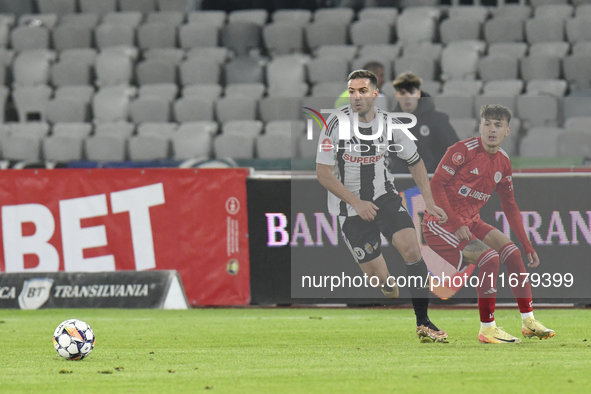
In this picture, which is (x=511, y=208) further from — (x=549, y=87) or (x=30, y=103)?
(x=30, y=103)

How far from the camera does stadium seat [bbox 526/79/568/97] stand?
46.0 feet

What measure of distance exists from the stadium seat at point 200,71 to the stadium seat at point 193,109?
3.08 feet

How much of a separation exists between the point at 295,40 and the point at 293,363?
37.2 ft

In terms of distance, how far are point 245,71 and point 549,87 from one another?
539 cm

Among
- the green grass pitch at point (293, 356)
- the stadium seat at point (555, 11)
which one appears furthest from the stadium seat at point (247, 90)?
→ the green grass pitch at point (293, 356)

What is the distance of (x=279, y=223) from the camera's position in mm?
10672

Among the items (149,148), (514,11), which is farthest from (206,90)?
(514,11)

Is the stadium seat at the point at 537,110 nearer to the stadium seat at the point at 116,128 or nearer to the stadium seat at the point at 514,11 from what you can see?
the stadium seat at the point at 514,11

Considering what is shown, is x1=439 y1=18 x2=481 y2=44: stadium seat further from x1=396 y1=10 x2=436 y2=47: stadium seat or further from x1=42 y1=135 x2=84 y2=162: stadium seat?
x1=42 y1=135 x2=84 y2=162: stadium seat

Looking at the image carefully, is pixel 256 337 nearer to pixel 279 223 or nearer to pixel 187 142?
pixel 279 223

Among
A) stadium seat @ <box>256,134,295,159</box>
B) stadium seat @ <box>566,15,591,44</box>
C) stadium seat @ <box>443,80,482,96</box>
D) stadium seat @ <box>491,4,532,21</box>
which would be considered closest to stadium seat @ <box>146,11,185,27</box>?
stadium seat @ <box>256,134,295,159</box>

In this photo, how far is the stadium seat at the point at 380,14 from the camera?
16688mm

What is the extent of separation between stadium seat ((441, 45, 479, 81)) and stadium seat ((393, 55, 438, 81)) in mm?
284

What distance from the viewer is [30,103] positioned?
16.6 m
